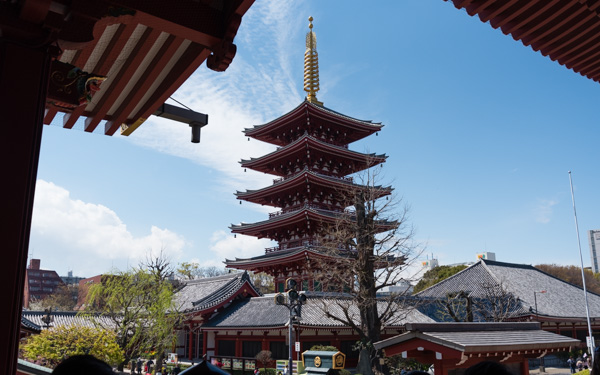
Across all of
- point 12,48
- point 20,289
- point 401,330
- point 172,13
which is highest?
point 172,13

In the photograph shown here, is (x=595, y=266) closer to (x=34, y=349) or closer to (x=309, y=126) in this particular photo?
(x=309, y=126)

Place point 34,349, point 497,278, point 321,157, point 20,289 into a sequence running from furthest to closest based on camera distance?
point 497,278
point 321,157
point 34,349
point 20,289

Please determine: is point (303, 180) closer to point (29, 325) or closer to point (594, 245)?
point (29, 325)

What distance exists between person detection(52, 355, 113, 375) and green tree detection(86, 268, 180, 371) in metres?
19.0

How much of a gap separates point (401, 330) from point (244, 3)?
24798 mm

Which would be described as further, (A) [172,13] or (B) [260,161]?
(B) [260,161]

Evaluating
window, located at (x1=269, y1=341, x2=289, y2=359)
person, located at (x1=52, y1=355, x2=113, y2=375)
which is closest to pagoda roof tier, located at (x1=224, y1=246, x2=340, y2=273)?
window, located at (x1=269, y1=341, x2=289, y2=359)

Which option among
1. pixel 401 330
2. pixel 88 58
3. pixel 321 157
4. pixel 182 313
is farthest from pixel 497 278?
pixel 88 58

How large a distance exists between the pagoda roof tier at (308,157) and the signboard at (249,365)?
11740 millimetres

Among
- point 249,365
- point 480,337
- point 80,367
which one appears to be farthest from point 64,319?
point 80,367

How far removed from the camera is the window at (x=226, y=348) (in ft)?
85.5

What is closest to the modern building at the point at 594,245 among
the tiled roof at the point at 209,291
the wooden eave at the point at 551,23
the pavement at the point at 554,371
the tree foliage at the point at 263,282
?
the tree foliage at the point at 263,282

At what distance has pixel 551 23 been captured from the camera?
4.20 meters

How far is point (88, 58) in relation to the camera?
4160 millimetres
